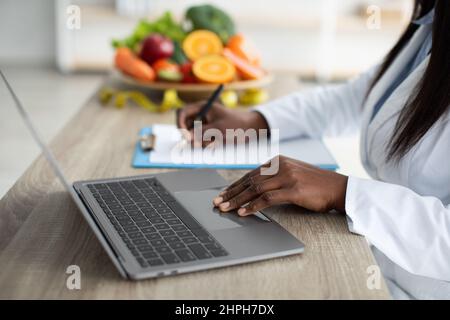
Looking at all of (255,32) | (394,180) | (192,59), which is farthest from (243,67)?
(255,32)

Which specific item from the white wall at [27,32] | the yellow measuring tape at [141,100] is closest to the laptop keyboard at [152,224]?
the yellow measuring tape at [141,100]

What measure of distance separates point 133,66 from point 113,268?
1.19m

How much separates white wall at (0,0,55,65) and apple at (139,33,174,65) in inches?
133

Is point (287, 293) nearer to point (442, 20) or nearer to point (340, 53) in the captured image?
point (442, 20)

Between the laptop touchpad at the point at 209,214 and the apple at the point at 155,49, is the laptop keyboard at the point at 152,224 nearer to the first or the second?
the laptop touchpad at the point at 209,214

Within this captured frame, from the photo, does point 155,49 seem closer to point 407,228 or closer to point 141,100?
point 141,100

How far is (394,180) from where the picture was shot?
1254mm

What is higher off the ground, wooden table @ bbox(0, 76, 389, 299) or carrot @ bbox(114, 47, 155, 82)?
carrot @ bbox(114, 47, 155, 82)

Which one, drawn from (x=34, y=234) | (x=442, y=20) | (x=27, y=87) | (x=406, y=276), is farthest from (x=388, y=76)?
(x=27, y=87)

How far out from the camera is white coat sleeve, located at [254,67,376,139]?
5.12 feet

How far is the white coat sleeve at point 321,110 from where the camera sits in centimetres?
156

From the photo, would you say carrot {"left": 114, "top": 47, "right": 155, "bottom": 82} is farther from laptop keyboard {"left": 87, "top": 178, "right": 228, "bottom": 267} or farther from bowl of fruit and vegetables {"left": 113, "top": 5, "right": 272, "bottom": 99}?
laptop keyboard {"left": 87, "top": 178, "right": 228, "bottom": 267}

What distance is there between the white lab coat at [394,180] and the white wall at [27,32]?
12.8ft

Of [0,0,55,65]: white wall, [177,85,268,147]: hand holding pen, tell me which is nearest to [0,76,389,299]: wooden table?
[177,85,268,147]: hand holding pen
